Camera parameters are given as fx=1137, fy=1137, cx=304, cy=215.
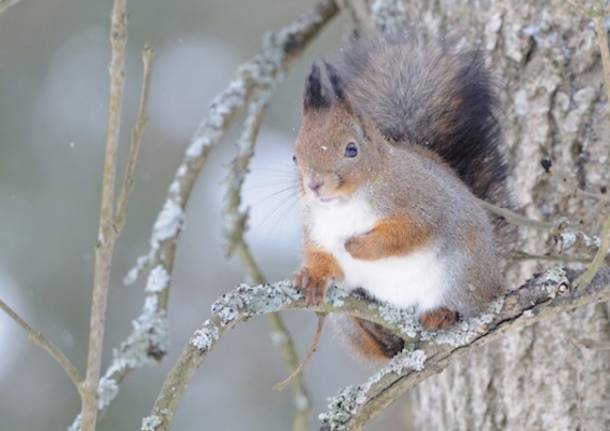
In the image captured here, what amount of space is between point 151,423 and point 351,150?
→ 0.57 metres

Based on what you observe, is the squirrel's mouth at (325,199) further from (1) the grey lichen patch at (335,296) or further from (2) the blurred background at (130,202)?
(2) the blurred background at (130,202)

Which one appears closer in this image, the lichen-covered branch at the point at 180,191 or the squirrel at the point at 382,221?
the squirrel at the point at 382,221

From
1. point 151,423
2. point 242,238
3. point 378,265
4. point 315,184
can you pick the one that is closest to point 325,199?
point 315,184

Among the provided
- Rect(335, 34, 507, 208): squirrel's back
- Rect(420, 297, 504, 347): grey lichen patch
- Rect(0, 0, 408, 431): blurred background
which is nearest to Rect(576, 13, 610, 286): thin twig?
Rect(420, 297, 504, 347): grey lichen patch

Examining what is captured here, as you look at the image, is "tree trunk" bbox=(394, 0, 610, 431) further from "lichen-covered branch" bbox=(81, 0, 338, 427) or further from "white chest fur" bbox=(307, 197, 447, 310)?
"lichen-covered branch" bbox=(81, 0, 338, 427)

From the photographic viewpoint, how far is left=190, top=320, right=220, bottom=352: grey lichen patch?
1499mm

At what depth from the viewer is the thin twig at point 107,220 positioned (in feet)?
4.74

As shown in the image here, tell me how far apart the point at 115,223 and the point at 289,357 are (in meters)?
0.89

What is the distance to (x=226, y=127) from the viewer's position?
93.8 inches

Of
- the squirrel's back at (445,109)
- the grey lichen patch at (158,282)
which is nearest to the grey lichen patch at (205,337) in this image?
the grey lichen patch at (158,282)

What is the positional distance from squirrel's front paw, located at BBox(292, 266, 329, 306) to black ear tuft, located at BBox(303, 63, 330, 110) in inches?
10.4

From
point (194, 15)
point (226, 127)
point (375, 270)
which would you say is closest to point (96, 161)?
point (194, 15)

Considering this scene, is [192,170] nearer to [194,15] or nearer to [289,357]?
[289,357]

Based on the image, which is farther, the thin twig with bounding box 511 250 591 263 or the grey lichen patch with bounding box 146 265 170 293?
the grey lichen patch with bounding box 146 265 170 293
